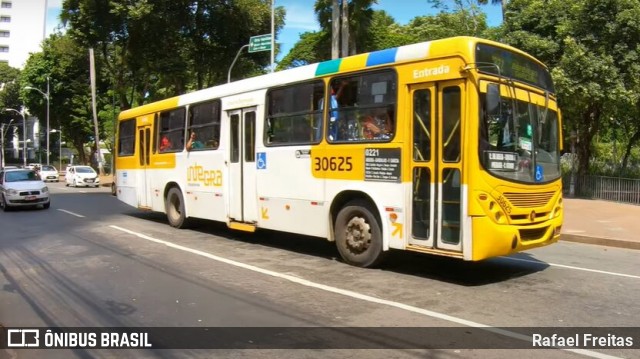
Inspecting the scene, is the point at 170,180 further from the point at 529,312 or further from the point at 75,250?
the point at 529,312

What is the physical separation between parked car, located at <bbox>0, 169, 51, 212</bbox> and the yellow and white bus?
11.3 m

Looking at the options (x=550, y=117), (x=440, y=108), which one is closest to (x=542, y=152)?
(x=550, y=117)

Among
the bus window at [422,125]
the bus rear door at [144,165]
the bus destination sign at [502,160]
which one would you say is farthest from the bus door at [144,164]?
the bus destination sign at [502,160]

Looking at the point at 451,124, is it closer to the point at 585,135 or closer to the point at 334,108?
the point at 334,108

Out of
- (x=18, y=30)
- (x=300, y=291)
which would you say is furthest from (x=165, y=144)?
(x=18, y=30)

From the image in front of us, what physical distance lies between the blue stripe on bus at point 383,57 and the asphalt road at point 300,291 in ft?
9.98

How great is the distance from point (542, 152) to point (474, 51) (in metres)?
1.85

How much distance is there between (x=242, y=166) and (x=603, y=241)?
7.83 meters

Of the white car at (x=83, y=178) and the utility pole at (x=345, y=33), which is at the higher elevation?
the utility pole at (x=345, y=33)

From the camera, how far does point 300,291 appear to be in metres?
6.80

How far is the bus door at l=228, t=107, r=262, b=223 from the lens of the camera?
1007 cm

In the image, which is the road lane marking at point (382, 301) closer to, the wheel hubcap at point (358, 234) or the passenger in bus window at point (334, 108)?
the wheel hubcap at point (358, 234)

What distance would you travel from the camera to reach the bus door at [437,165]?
6.80m

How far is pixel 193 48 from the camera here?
101ft
